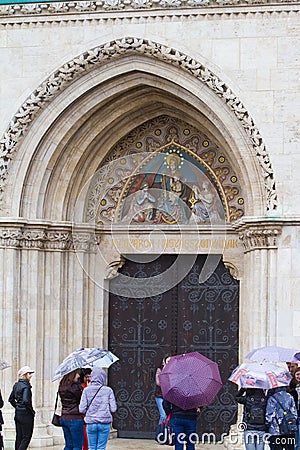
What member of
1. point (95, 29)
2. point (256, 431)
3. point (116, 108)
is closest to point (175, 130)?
point (116, 108)

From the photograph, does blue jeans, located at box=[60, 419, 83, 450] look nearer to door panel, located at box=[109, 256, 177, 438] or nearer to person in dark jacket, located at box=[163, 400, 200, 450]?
person in dark jacket, located at box=[163, 400, 200, 450]

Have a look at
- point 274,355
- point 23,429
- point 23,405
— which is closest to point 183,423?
point 274,355

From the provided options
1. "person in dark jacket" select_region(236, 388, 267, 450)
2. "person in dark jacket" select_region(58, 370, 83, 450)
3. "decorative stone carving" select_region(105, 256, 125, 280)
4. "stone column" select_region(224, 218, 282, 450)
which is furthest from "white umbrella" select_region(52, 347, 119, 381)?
"decorative stone carving" select_region(105, 256, 125, 280)

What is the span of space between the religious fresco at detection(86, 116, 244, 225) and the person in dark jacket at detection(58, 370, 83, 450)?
4297 millimetres

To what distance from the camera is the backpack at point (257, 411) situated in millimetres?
10352

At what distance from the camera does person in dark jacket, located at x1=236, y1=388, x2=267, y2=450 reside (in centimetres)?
1036

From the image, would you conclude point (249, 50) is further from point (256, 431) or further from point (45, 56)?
point (256, 431)

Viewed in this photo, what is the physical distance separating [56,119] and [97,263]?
7.18 feet

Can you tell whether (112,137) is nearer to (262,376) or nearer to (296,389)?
(296,389)

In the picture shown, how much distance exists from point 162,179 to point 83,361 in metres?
4.50

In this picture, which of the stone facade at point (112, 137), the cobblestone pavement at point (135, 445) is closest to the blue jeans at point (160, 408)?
the cobblestone pavement at point (135, 445)

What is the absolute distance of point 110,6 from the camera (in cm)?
1391

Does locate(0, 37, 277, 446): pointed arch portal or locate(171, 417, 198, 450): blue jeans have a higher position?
locate(0, 37, 277, 446): pointed arch portal

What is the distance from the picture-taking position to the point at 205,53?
1367cm
